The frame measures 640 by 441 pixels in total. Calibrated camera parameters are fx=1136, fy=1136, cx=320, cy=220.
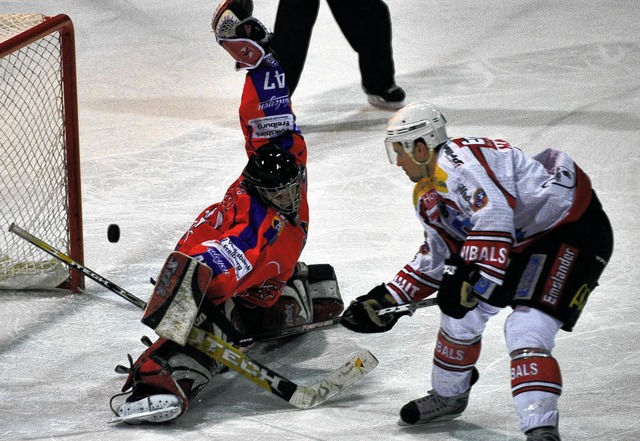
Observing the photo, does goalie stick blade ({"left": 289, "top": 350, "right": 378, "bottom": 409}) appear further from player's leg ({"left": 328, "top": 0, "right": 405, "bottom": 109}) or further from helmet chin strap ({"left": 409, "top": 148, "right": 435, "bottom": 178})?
player's leg ({"left": 328, "top": 0, "right": 405, "bottom": 109})

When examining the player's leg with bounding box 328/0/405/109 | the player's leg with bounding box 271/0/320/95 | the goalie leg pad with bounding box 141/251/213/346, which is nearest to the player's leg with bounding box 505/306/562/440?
the goalie leg pad with bounding box 141/251/213/346

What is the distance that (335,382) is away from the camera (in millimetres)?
3207

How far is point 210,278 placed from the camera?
9.95 feet

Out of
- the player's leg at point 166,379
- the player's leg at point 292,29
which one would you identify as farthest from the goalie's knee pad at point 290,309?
the player's leg at point 292,29

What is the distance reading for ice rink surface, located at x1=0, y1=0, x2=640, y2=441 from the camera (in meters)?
3.11

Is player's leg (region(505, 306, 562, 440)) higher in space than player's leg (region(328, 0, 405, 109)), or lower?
higher

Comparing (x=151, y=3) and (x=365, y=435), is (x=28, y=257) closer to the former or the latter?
(x=365, y=435)

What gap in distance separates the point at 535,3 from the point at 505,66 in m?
1.22

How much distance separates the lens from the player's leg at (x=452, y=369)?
115 inches

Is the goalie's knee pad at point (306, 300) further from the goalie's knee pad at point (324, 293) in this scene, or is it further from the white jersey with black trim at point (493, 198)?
the white jersey with black trim at point (493, 198)

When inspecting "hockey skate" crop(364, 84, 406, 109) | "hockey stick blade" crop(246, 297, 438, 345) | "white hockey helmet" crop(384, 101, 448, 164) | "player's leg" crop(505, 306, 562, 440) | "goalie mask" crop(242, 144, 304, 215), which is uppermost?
"white hockey helmet" crop(384, 101, 448, 164)

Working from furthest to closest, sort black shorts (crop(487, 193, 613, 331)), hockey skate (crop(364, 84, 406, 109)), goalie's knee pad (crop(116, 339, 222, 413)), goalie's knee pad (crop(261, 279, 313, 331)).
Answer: hockey skate (crop(364, 84, 406, 109)) < goalie's knee pad (crop(261, 279, 313, 331)) < goalie's knee pad (crop(116, 339, 222, 413)) < black shorts (crop(487, 193, 613, 331))

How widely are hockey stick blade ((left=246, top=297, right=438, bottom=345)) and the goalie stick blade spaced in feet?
0.45

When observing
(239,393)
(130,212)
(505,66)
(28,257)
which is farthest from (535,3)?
(239,393)
